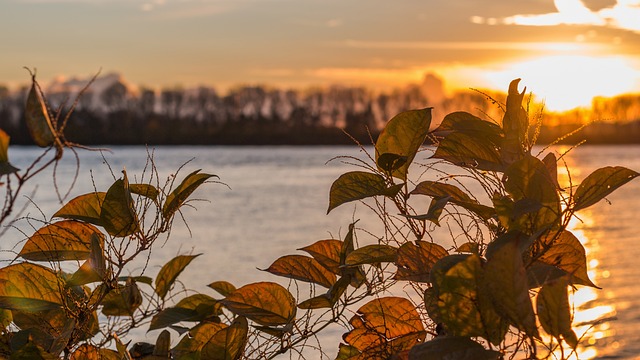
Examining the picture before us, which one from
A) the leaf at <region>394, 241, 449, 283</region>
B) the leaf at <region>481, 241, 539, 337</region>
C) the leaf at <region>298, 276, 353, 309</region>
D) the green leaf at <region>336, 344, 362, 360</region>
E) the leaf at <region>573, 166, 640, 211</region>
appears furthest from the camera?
the green leaf at <region>336, 344, 362, 360</region>

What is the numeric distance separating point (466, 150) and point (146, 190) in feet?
2.36

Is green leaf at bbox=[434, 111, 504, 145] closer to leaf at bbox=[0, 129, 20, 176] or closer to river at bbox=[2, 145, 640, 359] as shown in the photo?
river at bbox=[2, 145, 640, 359]

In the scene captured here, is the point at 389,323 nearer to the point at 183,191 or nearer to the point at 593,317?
the point at 183,191

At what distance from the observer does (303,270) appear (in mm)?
1847

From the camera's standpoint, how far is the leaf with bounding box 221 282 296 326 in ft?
5.77

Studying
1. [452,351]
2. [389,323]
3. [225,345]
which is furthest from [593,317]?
[452,351]

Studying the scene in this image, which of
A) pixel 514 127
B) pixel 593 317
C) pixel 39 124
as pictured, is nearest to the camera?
pixel 39 124

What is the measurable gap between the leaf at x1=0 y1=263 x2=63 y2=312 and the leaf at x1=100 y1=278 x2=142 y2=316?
1.08 feet

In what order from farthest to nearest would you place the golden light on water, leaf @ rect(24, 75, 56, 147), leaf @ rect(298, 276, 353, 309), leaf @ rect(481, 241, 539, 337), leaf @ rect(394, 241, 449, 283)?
the golden light on water → leaf @ rect(298, 276, 353, 309) → leaf @ rect(394, 241, 449, 283) → leaf @ rect(24, 75, 56, 147) → leaf @ rect(481, 241, 539, 337)

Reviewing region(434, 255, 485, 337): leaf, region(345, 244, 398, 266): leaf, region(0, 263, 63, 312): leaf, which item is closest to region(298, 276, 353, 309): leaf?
region(345, 244, 398, 266): leaf

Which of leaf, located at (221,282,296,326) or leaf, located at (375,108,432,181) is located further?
leaf, located at (221,282,296,326)

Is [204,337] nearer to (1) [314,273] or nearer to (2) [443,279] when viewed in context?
(1) [314,273]

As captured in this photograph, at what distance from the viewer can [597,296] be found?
312 inches

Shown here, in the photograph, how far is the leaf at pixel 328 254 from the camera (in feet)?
5.95
